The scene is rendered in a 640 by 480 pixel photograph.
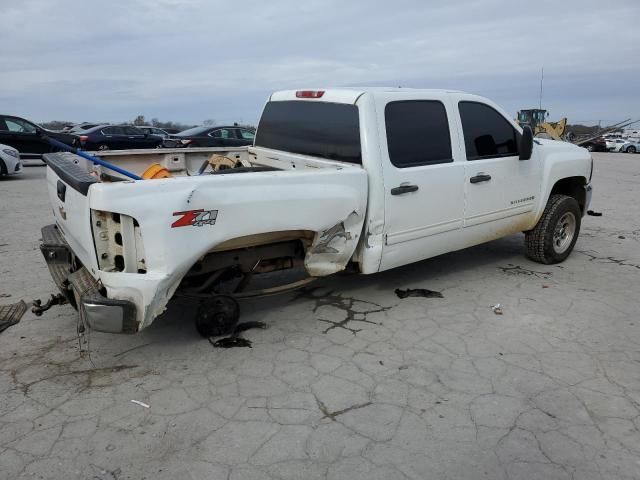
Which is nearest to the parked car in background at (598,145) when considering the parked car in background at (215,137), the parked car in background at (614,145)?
the parked car in background at (614,145)

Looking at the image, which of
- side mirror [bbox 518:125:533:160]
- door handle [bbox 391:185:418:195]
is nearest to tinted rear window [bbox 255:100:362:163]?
door handle [bbox 391:185:418:195]

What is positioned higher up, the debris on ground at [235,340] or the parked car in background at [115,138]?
the parked car in background at [115,138]

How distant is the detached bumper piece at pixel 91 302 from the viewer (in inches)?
121

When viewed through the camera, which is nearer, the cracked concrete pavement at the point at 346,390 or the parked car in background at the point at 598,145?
the cracked concrete pavement at the point at 346,390

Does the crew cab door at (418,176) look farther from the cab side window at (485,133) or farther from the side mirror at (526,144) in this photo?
the side mirror at (526,144)

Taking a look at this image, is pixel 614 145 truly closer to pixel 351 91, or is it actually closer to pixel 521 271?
pixel 521 271

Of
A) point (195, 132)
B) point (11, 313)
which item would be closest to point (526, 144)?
point (11, 313)

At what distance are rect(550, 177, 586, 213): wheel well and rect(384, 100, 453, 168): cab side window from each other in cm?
226

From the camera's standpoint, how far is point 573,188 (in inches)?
244

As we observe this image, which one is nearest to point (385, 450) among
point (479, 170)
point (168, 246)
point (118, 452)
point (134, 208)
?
point (118, 452)

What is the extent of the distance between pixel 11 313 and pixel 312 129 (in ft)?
10.1

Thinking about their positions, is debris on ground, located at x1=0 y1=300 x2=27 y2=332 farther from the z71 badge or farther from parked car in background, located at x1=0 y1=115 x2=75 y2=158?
parked car in background, located at x1=0 y1=115 x2=75 y2=158

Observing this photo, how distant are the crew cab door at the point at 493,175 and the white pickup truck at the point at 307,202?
0.02 meters

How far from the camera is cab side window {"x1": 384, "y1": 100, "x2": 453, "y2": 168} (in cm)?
423
